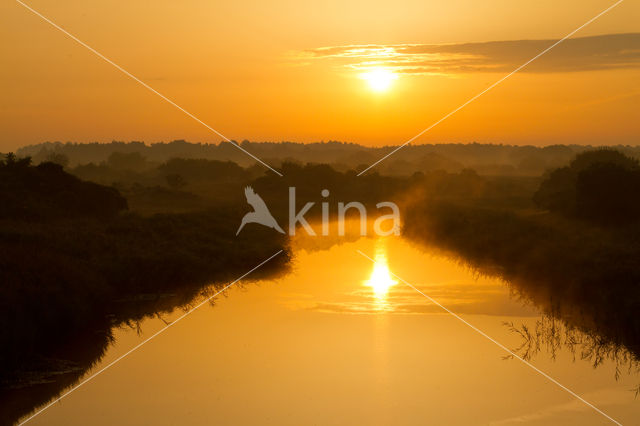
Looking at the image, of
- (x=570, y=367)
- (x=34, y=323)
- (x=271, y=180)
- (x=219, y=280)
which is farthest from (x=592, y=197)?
(x=271, y=180)

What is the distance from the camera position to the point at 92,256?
26.0 meters

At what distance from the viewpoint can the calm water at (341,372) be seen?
1327 centimetres

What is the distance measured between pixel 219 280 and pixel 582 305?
1249 centimetres

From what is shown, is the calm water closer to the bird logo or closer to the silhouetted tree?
the silhouetted tree

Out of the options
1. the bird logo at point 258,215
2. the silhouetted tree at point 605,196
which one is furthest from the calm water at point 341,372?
the bird logo at point 258,215

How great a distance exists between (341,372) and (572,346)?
586cm

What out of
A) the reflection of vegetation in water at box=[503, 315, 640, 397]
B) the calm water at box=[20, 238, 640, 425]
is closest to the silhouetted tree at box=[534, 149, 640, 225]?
the calm water at box=[20, 238, 640, 425]

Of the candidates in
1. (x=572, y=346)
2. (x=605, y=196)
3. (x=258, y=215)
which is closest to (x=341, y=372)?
(x=572, y=346)

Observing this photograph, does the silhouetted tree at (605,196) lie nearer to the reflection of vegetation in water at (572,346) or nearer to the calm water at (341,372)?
the calm water at (341,372)

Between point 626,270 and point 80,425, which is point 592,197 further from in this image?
point 80,425

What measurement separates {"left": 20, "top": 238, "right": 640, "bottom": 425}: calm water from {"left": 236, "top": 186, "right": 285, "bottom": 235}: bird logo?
18361mm

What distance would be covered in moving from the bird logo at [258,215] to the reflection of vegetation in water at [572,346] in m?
21.8

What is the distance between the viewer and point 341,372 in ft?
51.5

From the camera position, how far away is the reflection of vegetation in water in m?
16.5
